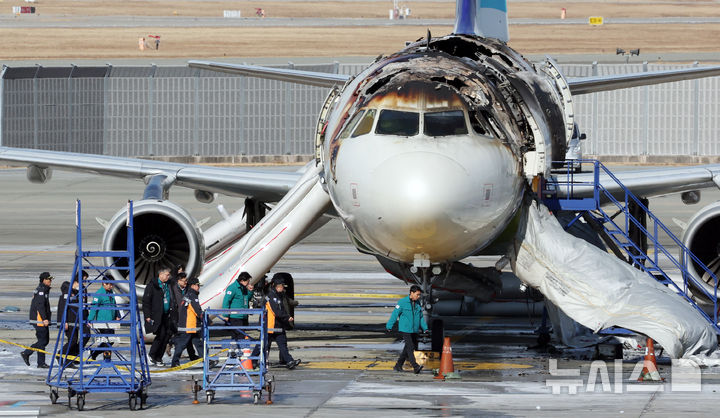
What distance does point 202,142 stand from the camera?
2226 inches

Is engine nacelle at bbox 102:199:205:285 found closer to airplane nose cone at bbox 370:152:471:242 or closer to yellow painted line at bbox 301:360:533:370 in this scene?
yellow painted line at bbox 301:360:533:370

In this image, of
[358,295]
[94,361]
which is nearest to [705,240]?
[358,295]

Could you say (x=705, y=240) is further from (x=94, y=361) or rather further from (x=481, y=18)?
(x=94, y=361)

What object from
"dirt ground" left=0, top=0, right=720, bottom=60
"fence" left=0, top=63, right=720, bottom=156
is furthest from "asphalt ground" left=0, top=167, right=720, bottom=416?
"dirt ground" left=0, top=0, right=720, bottom=60

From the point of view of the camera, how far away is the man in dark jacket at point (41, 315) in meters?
20.4

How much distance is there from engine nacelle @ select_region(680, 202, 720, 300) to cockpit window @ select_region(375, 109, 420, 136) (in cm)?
774

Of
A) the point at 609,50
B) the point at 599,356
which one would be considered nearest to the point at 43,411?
the point at 599,356

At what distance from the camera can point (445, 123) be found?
57.8ft

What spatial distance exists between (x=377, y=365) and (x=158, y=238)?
5.79 metres

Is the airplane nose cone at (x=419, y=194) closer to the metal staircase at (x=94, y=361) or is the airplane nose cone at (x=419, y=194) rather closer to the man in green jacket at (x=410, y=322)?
the man in green jacket at (x=410, y=322)

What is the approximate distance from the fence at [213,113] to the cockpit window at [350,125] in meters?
37.8

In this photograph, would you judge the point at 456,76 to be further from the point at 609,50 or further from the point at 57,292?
the point at 609,50

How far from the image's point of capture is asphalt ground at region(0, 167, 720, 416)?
55.4 feet

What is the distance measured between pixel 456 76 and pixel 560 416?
5.27m
